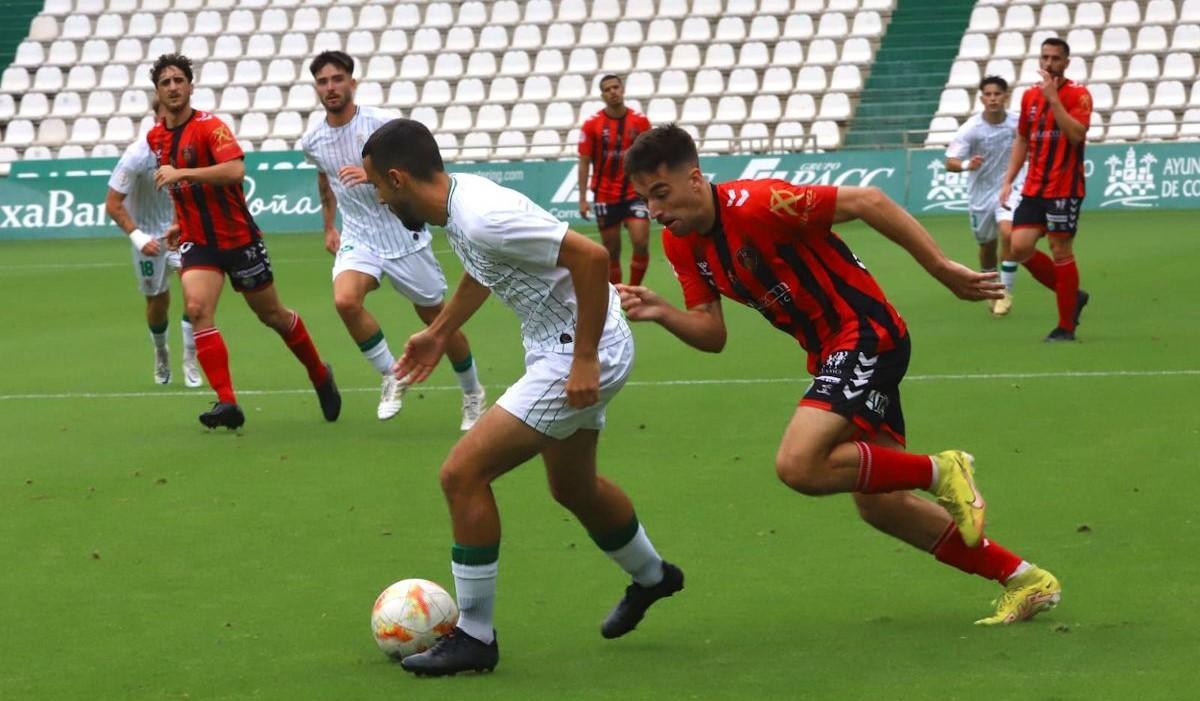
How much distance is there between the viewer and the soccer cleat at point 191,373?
12633 mm

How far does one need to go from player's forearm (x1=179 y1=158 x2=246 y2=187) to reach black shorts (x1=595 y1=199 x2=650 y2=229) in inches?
290

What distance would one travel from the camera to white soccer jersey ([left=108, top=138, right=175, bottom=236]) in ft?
39.7

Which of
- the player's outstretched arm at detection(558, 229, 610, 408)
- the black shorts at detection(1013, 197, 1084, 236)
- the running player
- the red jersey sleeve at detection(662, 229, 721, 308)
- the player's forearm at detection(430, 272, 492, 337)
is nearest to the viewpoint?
the player's outstretched arm at detection(558, 229, 610, 408)

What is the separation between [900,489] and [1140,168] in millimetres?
21832

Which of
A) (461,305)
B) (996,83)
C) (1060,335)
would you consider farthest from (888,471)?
(996,83)

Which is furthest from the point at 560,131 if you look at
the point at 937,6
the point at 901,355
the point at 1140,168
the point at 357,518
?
the point at 901,355

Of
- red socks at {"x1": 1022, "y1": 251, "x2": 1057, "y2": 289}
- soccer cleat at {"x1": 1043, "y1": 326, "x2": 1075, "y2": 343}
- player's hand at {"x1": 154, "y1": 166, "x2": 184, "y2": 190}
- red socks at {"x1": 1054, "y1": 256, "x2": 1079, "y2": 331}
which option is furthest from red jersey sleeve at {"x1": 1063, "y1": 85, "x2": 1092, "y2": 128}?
player's hand at {"x1": 154, "y1": 166, "x2": 184, "y2": 190}

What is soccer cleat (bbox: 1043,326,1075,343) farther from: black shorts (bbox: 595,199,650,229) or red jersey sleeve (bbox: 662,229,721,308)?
red jersey sleeve (bbox: 662,229,721,308)

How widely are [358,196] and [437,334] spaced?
5.13 meters

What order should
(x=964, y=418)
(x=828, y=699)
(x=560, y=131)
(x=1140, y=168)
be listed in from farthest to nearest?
(x=560, y=131)
(x=1140, y=168)
(x=964, y=418)
(x=828, y=699)

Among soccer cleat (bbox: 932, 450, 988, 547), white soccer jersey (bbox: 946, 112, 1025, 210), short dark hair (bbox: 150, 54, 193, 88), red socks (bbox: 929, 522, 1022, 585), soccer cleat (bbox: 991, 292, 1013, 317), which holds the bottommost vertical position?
soccer cleat (bbox: 991, 292, 1013, 317)

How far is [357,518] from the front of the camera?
7.80m

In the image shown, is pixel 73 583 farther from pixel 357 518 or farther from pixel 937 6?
pixel 937 6

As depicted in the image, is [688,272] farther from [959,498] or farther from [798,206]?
[959,498]
